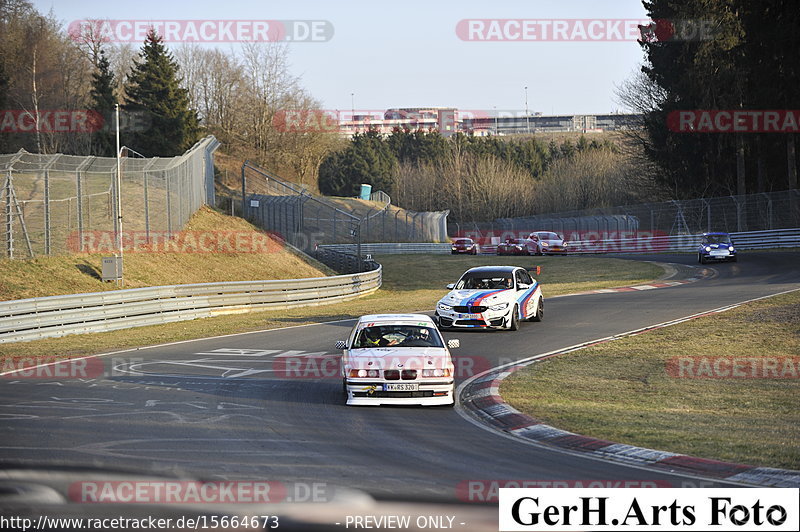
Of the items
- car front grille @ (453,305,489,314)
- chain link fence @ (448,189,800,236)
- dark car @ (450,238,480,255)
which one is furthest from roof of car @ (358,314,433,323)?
dark car @ (450,238,480,255)

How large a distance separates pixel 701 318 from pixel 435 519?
17.2 metres

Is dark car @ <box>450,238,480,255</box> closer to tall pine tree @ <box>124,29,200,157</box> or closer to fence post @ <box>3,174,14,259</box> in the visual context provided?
tall pine tree @ <box>124,29,200,157</box>

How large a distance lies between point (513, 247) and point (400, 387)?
1772 inches

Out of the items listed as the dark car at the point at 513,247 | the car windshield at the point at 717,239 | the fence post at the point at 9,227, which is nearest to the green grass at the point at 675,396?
the fence post at the point at 9,227

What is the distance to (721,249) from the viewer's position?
41.7 meters

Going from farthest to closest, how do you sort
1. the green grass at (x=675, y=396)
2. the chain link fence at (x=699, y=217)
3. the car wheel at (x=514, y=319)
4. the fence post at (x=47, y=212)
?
the chain link fence at (x=699, y=217) < the fence post at (x=47, y=212) < the car wheel at (x=514, y=319) < the green grass at (x=675, y=396)

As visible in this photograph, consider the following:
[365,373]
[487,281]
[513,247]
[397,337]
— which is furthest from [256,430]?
[513,247]

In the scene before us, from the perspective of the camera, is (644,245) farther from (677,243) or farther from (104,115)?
(104,115)

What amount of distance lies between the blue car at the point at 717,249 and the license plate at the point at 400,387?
108ft

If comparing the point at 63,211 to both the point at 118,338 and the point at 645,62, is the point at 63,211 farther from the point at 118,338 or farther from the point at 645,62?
the point at 645,62

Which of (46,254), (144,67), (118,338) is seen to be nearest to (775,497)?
(118,338)

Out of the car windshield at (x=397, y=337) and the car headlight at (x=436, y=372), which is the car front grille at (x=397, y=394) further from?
the car windshield at (x=397, y=337)

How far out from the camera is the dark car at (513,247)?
5619 centimetres

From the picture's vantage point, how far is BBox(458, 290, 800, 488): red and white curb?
8414 mm
